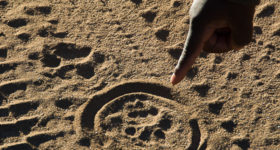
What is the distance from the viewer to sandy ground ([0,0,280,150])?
3.55 metres

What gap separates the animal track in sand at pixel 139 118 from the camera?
3543mm

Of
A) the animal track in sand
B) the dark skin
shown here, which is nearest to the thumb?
the dark skin

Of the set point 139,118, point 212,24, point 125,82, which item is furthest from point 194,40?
point 125,82

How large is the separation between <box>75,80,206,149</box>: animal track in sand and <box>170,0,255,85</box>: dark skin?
1530mm

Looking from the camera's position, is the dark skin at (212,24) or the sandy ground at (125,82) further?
the sandy ground at (125,82)

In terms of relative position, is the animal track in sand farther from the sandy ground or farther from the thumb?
the thumb

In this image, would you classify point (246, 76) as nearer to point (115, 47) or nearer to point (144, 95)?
point (144, 95)

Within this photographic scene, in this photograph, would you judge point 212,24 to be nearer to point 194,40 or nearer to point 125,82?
point 194,40

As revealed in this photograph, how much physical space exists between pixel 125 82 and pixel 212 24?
1.87 m

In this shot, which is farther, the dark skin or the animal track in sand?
the animal track in sand

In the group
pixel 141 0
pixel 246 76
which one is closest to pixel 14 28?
pixel 141 0

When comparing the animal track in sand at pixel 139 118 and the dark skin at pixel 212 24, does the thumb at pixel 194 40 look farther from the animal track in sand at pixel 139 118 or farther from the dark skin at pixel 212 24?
the animal track in sand at pixel 139 118

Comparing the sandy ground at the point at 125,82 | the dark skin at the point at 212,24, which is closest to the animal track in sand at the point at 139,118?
the sandy ground at the point at 125,82

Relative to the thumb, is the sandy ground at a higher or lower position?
higher
